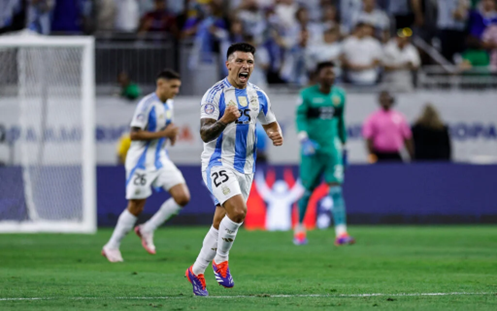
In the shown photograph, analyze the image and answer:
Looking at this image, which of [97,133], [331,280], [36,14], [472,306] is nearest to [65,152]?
[97,133]

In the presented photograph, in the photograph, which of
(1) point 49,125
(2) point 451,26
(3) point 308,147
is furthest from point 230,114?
(2) point 451,26

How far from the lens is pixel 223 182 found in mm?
8297

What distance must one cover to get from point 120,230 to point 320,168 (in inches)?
146

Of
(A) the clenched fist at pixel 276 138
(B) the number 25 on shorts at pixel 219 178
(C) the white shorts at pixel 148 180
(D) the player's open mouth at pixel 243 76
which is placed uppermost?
(D) the player's open mouth at pixel 243 76

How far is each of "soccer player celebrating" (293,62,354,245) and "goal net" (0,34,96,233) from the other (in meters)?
4.13

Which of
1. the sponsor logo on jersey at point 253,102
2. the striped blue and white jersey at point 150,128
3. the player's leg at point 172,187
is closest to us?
the sponsor logo on jersey at point 253,102

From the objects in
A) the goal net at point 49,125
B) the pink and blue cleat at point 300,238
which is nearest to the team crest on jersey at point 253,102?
the pink and blue cleat at point 300,238

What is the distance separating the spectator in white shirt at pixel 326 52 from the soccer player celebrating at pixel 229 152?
1214 centimetres

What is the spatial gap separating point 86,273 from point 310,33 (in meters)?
12.3

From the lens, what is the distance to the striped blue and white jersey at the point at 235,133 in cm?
843

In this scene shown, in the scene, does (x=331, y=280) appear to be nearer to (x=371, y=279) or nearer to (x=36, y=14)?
(x=371, y=279)

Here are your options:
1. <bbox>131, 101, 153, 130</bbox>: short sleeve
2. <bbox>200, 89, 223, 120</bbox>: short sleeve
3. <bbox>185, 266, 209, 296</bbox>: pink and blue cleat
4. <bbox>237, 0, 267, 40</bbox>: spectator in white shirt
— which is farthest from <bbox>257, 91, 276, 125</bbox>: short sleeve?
<bbox>237, 0, 267, 40</bbox>: spectator in white shirt

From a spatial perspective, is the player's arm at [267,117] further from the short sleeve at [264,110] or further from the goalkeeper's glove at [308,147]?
the goalkeeper's glove at [308,147]

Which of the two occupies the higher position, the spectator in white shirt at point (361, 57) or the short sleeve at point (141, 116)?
the spectator in white shirt at point (361, 57)
